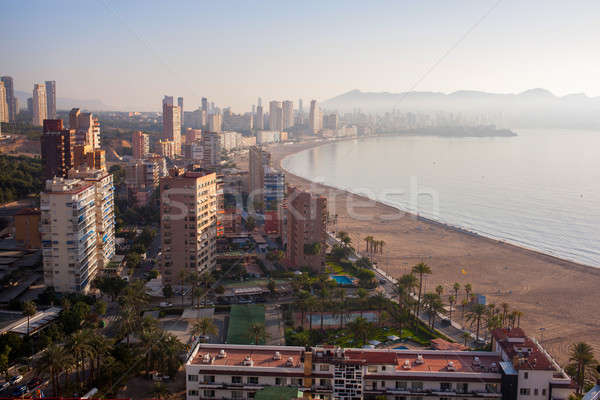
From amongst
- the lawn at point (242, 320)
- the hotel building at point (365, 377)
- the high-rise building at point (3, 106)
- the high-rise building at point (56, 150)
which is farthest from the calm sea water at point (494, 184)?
the high-rise building at point (3, 106)

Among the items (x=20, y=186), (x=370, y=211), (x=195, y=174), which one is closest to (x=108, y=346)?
(x=195, y=174)

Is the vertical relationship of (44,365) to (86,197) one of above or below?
below

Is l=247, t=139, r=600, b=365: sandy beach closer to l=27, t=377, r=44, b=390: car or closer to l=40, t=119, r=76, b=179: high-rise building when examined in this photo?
l=27, t=377, r=44, b=390: car

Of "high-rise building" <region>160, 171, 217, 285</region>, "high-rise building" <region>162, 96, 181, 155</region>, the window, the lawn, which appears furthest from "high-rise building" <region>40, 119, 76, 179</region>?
"high-rise building" <region>162, 96, 181, 155</region>

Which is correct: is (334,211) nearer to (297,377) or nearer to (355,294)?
(355,294)

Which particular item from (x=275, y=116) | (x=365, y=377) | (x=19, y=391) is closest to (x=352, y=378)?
(x=365, y=377)

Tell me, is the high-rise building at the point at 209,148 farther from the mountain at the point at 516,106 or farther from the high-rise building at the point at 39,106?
the mountain at the point at 516,106

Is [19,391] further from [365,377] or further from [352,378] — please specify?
[365,377]

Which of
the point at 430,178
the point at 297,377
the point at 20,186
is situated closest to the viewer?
the point at 297,377
